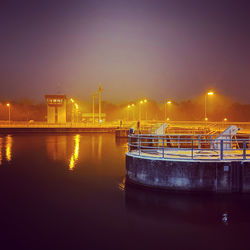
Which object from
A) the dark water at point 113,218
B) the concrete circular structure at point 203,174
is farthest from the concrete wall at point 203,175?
the dark water at point 113,218

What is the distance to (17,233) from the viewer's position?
9062 mm

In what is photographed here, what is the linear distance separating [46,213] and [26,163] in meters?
12.8

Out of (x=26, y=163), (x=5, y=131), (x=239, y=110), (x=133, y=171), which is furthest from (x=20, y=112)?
(x=133, y=171)

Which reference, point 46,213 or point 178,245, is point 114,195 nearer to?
point 46,213

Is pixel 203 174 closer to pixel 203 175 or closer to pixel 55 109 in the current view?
pixel 203 175

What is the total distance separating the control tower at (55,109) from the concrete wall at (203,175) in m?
80.6

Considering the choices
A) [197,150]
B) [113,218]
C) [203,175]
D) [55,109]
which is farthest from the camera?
[55,109]

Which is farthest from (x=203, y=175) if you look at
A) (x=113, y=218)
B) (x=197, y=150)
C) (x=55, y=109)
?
(x=55, y=109)

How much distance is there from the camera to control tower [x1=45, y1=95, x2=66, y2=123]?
9006 centimetres

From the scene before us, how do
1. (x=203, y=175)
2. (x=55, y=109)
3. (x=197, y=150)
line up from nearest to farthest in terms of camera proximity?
(x=203, y=175) → (x=197, y=150) → (x=55, y=109)

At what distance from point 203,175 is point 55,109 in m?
83.9

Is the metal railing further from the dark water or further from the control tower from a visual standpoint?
the control tower

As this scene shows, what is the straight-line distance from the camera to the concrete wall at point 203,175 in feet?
37.8

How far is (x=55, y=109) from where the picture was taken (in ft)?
298
